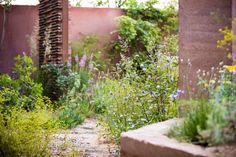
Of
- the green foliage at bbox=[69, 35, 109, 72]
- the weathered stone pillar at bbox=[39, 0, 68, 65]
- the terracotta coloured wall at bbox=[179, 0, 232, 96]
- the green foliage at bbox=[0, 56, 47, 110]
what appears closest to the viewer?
the terracotta coloured wall at bbox=[179, 0, 232, 96]

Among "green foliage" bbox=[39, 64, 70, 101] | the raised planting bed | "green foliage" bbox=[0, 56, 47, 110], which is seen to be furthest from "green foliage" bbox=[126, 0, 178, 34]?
the raised planting bed

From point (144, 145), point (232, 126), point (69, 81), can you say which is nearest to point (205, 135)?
point (232, 126)

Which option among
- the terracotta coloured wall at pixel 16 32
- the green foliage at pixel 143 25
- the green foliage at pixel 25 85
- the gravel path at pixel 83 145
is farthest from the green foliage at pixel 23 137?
the terracotta coloured wall at pixel 16 32

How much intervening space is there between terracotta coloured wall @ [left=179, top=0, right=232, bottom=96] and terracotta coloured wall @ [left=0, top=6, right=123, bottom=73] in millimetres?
5662

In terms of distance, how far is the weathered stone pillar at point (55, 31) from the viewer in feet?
24.8

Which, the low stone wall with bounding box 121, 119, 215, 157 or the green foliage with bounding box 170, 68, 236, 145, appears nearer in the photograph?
the green foliage with bounding box 170, 68, 236, 145

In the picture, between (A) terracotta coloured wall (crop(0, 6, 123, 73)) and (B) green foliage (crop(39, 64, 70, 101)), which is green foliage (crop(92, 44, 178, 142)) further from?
(A) terracotta coloured wall (crop(0, 6, 123, 73))

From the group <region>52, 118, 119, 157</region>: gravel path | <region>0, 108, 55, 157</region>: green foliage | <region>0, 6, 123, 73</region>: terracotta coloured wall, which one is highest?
<region>0, 6, 123, 73</region>: terracotta coloured wall

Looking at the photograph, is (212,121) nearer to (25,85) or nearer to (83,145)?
(83,145)

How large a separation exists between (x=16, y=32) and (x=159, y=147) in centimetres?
813

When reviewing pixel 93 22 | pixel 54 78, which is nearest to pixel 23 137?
pixel 54 78

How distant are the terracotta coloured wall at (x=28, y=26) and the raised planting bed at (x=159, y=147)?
725 centimetres

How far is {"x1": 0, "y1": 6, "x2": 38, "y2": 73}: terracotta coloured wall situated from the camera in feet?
30.9

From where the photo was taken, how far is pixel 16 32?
9.50 m
